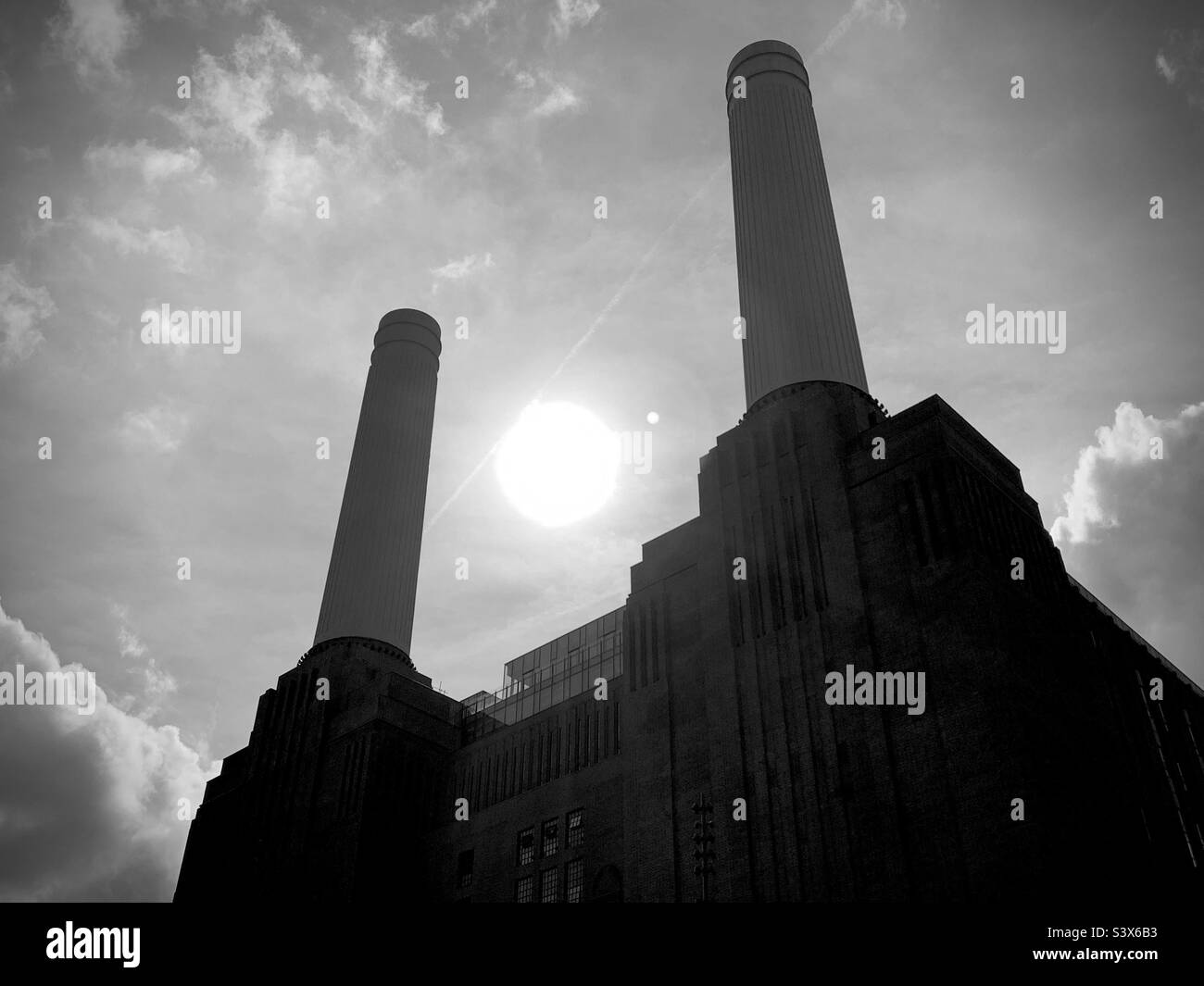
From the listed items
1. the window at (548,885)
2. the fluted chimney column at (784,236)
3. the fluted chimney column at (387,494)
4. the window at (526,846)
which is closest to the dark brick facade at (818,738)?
the window at (548,885)

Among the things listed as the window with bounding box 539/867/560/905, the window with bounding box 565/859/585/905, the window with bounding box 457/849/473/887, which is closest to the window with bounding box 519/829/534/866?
the window with bounding box 539/867/560/905

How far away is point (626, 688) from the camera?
4844 cm

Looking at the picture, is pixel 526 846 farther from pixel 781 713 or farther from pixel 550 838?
pixel 781 713

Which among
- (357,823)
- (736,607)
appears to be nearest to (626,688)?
(736,607)

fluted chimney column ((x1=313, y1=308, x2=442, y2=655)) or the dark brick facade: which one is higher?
fluted chimney column ((x1=313, y1=308, x2=442, y2=655))

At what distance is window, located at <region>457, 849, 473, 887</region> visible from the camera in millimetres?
54625

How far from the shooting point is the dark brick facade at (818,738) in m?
34.8

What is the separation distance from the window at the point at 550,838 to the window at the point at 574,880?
5.20 feet

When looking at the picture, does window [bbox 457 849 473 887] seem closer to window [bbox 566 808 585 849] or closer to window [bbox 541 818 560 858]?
window [bbox 541 818 560 858]

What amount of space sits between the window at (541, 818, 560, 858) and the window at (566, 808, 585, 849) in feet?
2.69

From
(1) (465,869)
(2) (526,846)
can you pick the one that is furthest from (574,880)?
(1) (465,869)

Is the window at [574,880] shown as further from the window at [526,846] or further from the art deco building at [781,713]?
the window at [526,846]

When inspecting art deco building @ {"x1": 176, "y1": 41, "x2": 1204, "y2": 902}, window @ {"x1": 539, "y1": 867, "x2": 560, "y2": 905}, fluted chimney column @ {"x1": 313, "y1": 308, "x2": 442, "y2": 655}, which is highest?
fluted chimney column @ {"x1": 313, "y1": 308, "x2": 442, "y2": 655}
